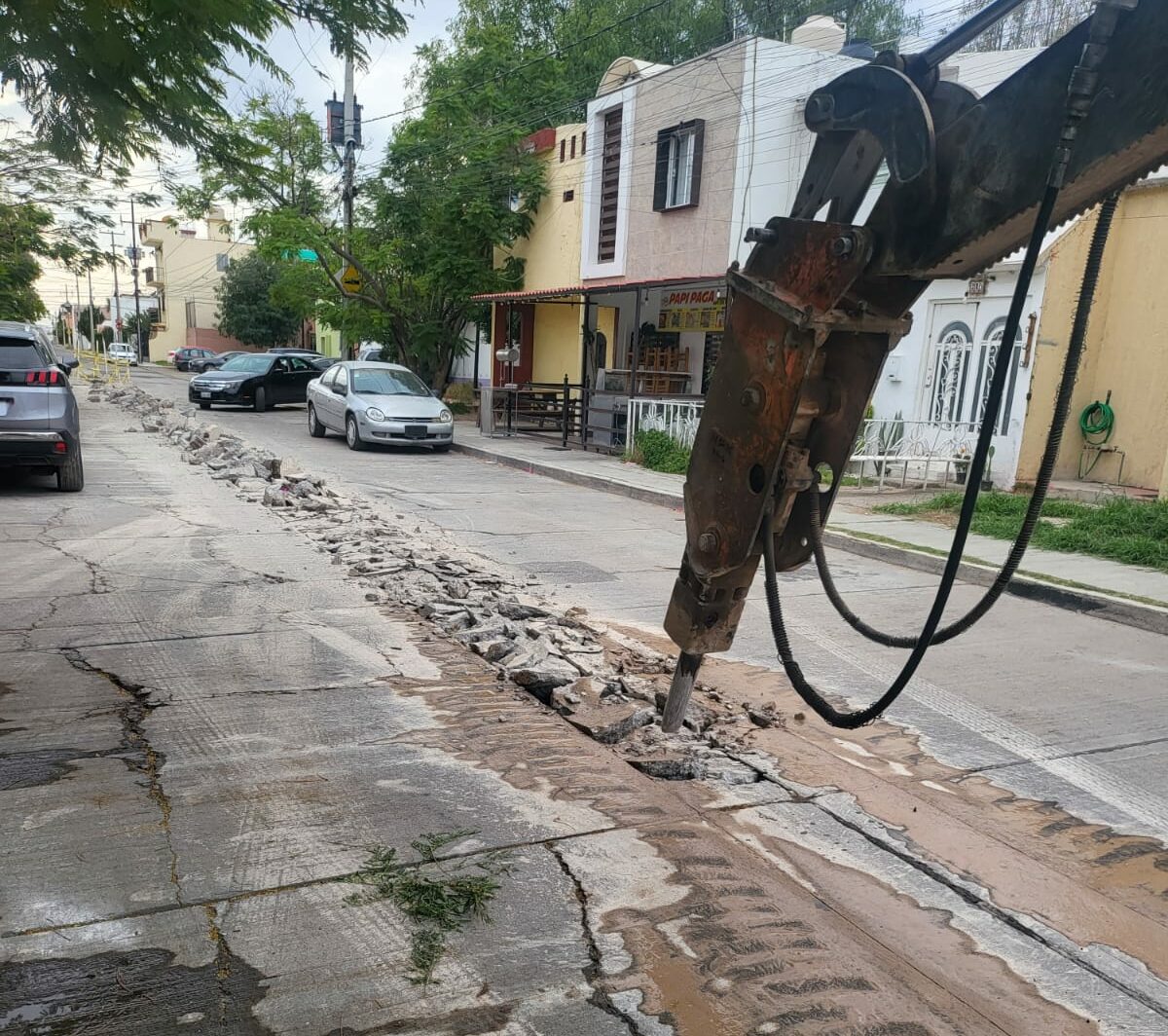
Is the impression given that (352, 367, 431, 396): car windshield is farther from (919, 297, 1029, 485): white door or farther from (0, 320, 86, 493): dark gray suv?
(919, 297, 1029, 485): white door

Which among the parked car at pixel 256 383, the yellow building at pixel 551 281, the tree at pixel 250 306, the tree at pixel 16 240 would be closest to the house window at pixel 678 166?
the yellow building at pixel 551 281

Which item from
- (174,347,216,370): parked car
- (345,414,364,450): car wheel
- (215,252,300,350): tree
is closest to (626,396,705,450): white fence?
(345,414,364,450): car wheel

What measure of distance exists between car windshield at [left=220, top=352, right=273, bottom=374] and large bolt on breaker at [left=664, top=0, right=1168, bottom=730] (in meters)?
25.7

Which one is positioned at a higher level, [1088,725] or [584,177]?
[584,177]

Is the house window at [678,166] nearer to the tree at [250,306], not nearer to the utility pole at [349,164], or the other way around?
the utility pole at [349,164]

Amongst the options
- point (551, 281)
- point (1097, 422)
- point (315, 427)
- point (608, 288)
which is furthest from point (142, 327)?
point (1097, 422)

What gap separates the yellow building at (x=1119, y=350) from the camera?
11773 mm

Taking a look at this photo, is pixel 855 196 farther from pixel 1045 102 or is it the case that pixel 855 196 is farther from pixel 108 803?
pixel 108 803

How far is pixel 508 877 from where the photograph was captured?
3.12 metres

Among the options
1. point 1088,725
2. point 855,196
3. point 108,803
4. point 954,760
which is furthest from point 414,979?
point 1088,725

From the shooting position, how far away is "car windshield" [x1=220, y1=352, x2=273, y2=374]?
2627 cm

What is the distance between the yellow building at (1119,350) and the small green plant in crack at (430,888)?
11235mm

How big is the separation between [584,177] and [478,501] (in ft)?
42.6

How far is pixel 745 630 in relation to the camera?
6578 millimetres
